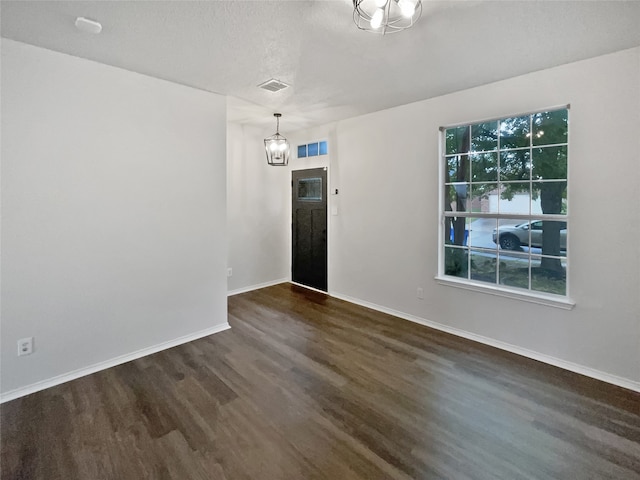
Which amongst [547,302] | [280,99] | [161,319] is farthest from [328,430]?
[280,99]

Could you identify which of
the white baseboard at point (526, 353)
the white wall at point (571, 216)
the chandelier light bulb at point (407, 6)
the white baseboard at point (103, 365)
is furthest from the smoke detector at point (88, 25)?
the white baseboard at point (526, 353)

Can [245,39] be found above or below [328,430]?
above

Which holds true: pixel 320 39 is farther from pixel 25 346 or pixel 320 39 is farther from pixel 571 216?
pixel 25 346

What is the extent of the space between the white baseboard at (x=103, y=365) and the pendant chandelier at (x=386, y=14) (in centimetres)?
323

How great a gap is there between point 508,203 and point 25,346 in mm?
4429

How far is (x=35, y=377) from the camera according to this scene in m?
2.49

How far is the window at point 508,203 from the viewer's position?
2895 mm

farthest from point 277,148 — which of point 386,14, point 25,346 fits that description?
point 25,346

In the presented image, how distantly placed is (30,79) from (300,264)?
4.07m

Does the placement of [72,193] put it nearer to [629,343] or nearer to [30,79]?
[30,79]

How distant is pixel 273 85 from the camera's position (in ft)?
10.4

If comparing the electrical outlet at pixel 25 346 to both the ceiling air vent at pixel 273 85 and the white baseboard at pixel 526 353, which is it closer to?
the ceiling air vent at pixel 273 85

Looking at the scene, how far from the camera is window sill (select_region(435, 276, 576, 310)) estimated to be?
9.22ft

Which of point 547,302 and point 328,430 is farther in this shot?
point 547,302
